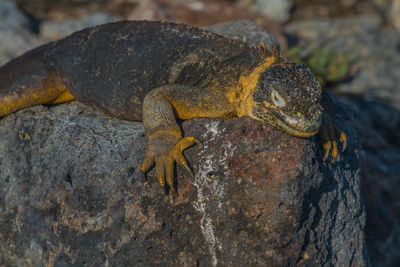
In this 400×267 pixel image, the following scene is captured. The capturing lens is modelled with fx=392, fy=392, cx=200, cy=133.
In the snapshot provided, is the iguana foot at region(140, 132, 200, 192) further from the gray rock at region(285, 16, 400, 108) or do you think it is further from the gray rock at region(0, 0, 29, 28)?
the gray rock at region(0, 0, 29, 28)

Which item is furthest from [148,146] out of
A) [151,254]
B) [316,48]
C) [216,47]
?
[316,48]

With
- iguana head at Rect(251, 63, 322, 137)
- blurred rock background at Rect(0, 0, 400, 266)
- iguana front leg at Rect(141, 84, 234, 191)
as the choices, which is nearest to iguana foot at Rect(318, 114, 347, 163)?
iguana head at Rect(251, 63, 322, 137)

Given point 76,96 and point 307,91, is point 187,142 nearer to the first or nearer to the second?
point 307,91

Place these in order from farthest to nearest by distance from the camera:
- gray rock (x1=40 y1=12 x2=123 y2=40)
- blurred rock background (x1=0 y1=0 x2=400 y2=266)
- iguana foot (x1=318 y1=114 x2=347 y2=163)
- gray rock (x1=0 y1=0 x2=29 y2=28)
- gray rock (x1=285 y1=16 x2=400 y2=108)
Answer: gray rock (x1=40 y1=12 x2=123 y2=40)
gray rock (x1=0 y1=0 x2=29 y2=28)
gray rock (x1=285 y1=16 x2=400 y2=108)
blurred rock background (x1=0 y1=0 x2=400 y2=266)
iguana foot (x1=318 y1=114 x2=347 y2=163)

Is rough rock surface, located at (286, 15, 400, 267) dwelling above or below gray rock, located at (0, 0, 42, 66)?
below

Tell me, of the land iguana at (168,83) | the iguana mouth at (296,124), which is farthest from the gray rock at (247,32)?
the iguana mouth at (296,124)

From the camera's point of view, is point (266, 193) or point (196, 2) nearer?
point (266, 193)

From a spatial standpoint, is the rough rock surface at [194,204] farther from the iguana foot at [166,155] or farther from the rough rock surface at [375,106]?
the rough rock surface at [375,106]
